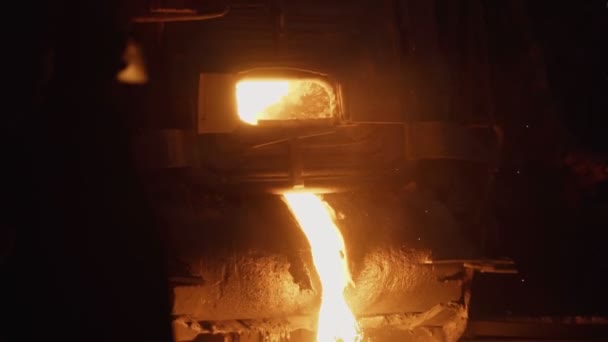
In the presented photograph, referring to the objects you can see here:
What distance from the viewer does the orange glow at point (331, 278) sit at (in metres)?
2.55

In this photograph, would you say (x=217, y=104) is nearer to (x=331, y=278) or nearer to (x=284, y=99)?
(x=284, y=99)

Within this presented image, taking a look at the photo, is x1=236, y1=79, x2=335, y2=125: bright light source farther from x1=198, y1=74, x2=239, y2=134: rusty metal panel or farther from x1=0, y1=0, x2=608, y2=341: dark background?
x1=0, y1=0, x2=608, y2=341: dark background

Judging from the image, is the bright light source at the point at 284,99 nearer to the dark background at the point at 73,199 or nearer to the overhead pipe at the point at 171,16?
the overhead pipe at the point at 171,16

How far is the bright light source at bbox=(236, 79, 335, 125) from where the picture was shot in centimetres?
285

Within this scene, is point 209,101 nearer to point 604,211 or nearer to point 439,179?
point 439,179

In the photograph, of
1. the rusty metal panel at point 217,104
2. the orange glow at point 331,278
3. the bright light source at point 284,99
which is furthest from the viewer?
the bright light source at point 284,99

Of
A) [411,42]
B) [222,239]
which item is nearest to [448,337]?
[222,239]

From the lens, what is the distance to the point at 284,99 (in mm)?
2924

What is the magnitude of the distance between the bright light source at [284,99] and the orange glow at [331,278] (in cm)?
53

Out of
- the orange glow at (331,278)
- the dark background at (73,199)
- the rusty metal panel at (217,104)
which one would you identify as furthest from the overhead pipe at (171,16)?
the orange glow at (331,278)

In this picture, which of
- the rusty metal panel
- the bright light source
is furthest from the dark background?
the bright light source

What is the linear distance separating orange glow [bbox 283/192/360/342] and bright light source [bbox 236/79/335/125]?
1.75 ft

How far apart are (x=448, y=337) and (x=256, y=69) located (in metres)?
1.51

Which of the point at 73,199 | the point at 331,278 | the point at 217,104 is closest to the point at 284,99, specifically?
the point at 217,104
